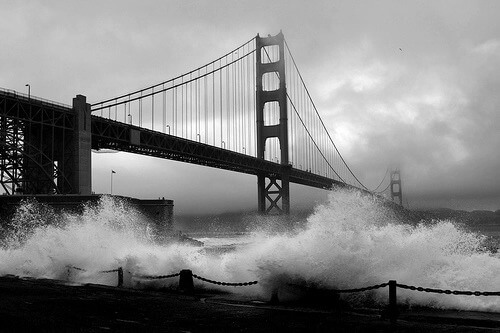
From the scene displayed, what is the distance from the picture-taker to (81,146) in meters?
47.6

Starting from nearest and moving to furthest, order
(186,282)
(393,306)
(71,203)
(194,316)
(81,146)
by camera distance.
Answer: (393,306) < (194,316) < (186,282) < (71,203) < (81,146)

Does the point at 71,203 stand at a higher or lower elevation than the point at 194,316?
higher

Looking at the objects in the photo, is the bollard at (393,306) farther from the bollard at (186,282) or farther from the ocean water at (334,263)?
the bollard at (186,282)

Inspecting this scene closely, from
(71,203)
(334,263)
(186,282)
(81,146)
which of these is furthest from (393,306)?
(81,146)

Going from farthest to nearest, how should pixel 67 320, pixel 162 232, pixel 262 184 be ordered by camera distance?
pixel 262 184 < pixel 162 232 < pixel 67 320

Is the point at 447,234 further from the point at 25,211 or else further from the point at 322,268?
the point at 25,211

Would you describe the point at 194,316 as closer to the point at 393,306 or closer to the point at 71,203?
the point at 393,306

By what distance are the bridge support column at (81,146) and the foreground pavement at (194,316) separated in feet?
113

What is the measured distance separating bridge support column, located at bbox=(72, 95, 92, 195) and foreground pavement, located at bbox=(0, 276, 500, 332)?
34.3m

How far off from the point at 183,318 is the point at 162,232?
26.5m

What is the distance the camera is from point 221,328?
375 inches

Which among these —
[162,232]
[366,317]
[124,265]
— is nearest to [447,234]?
[366,317]

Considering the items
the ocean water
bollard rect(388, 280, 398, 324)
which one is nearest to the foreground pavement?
bollard rect(388, 280, 398, 324)

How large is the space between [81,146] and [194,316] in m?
39.6
